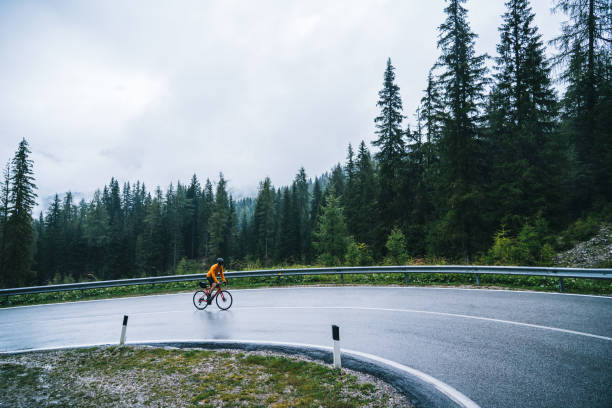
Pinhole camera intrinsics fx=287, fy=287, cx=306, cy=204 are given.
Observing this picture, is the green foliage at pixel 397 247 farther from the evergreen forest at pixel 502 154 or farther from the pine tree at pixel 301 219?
the pine tree at pixel 301 219

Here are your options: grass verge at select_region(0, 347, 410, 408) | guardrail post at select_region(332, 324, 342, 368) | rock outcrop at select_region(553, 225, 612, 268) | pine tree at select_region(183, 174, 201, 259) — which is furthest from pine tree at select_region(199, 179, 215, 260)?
guardrail post at select_region(332, 324, 342, 368)

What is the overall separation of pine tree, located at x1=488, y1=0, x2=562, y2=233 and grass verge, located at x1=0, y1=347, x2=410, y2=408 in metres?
15.0

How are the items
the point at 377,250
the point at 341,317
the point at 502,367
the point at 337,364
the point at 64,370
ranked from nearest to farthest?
the point at 502,367 → the point at 337,364 → the point at 64,370 → the point at 341,317 → the point at 377,250

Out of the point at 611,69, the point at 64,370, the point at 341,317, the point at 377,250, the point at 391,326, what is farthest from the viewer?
the point at 377,250

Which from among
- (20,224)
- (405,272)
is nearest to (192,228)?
(20,224)

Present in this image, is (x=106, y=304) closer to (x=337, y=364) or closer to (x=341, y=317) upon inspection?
(x=341, y=317)

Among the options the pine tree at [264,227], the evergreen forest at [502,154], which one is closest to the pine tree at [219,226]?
the pine tree at [264,227]

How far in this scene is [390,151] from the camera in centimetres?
2509

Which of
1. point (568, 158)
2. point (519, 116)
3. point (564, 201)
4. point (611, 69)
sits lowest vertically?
point (564, 201)

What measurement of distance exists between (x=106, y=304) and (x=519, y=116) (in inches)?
995

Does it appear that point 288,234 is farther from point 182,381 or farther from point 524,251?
point 182,381

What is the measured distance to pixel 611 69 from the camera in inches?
647

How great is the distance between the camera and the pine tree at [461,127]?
17.5 metres

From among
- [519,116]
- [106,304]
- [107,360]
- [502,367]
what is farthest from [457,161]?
[106,304]
